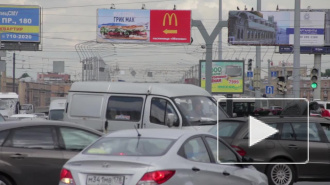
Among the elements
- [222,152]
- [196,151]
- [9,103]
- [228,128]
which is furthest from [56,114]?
[9,103]

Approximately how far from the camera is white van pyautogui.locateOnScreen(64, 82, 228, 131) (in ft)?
60.9

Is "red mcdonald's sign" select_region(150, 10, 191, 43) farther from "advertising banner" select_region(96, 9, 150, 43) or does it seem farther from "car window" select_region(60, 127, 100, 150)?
"car window" select_region(60, 127, 100, 150)

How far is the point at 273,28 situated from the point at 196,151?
163ft

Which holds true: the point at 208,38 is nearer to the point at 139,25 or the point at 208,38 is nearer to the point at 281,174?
the point at 139,25

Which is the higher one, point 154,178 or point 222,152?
point 222,152

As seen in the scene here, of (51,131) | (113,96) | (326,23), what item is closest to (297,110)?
(113,96)

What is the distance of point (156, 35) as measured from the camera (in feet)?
180

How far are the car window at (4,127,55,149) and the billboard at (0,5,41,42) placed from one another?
4709 cm

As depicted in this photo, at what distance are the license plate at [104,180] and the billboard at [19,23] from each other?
51072mm

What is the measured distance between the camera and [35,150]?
38.8ft

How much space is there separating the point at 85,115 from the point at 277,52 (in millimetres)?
42666

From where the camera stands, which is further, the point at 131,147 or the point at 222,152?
the point at 222,152

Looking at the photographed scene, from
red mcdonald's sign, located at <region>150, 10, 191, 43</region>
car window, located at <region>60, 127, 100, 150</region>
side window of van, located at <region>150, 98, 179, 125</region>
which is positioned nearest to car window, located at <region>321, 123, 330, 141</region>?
side window of van, located at <region>150, 98, 179, 125</region>

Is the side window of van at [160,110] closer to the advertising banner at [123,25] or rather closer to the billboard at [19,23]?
the advertising banner at [123,25]
